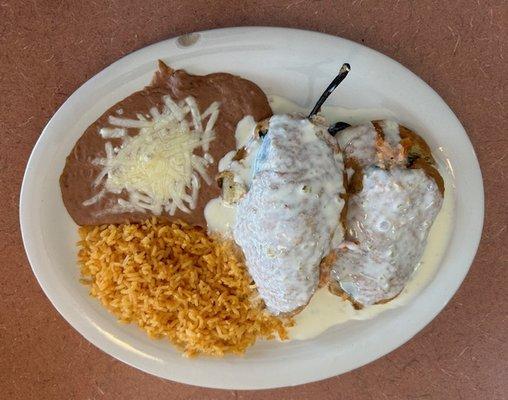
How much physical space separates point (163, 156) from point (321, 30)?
2.56ft

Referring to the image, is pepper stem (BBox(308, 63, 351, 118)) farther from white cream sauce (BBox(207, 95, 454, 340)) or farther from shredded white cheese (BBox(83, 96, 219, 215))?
shredded white cheese (BBox(83, 96, 219, 215))

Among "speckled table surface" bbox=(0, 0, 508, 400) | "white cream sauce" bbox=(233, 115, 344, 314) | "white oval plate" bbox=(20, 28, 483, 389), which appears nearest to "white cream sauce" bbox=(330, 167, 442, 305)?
"white cream sauce" bbox=(233, 115, 344, 314)

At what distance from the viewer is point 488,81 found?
2066 millimetres

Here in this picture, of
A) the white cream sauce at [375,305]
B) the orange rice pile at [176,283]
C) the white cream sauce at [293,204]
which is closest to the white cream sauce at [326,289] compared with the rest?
the white cream sauce at [375,305]

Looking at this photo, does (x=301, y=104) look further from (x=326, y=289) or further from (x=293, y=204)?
(x=326, y=289)

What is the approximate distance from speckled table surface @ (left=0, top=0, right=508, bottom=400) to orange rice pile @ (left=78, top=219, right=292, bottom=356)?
0.47 metres

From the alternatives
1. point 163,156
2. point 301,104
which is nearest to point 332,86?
point 301,104

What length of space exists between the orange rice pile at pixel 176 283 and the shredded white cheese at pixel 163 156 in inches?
5.1

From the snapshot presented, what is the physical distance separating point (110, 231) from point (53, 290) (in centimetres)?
35

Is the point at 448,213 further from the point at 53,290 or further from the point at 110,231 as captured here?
the point at 53,290

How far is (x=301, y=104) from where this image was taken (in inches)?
77.5

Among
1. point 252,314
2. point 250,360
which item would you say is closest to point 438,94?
point 252,314

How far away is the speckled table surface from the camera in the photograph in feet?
6.67

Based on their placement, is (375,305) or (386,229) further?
(375,305)
